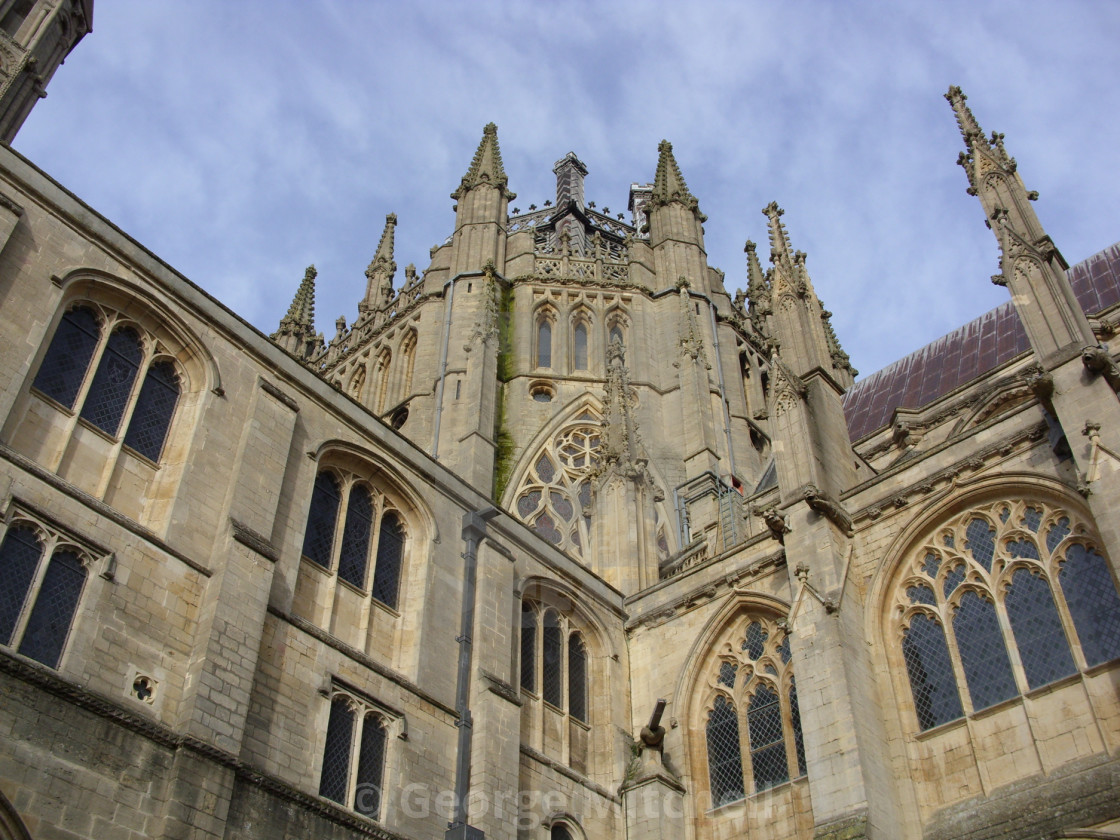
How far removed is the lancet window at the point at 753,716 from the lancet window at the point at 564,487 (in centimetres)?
1246

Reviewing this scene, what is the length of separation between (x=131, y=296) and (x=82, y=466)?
2569 mm

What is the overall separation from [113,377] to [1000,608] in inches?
450

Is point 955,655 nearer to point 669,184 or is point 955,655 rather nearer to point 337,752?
point 337,752

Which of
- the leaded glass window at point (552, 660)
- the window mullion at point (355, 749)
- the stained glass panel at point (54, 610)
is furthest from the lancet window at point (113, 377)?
the leaded glass window at point (552, 660)

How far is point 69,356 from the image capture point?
1363 cm

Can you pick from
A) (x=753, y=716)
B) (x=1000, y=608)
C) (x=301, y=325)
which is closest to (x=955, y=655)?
(x=1000, y=608)

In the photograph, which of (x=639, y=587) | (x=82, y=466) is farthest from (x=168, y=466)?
(x=639, y=587)

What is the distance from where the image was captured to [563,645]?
18.6 metres

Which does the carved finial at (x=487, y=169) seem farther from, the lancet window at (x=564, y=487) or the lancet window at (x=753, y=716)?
the lancet window at (x=753, y=716)

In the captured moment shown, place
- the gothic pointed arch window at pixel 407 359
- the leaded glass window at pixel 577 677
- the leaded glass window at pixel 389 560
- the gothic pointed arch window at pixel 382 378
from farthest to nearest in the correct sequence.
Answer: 1. the gothic pointed arch window at pixel 382 378
2. the gothic pointed arch window at pixel 407 359
3. the leaded glass window at pixel 577 677
4. the leaded glass window at pixel 389 560

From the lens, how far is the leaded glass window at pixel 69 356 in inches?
522

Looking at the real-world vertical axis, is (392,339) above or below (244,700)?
above

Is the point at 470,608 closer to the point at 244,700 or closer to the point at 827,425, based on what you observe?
the point at 244,700

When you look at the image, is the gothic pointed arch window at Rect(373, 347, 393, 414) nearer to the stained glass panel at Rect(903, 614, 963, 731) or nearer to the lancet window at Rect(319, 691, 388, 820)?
the lancet window at Rect(319, 691, 388, 820)
